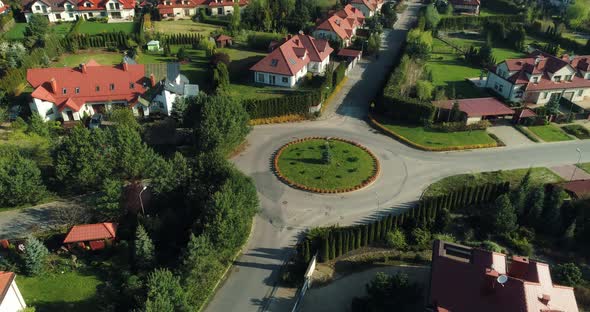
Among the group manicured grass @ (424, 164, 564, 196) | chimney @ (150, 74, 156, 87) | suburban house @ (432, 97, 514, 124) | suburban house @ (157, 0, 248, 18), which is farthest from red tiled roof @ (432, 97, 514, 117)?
suburban house @ (157, 0, 248, 18)

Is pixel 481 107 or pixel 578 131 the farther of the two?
pixel 481 107

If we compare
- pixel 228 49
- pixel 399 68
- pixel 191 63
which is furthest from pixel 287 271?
pixel 228 49

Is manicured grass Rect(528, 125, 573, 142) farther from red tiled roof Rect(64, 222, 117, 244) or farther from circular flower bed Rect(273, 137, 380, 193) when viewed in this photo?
red tiled roof Rect(64, 222, 117, 244)

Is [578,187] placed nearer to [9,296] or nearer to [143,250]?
[143,250]

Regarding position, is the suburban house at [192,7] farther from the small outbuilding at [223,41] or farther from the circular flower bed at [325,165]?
the circular flower bed at [325,165]

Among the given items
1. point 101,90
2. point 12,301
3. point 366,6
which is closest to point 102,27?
point 101,90

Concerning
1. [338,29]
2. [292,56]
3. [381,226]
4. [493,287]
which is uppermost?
[338,29]

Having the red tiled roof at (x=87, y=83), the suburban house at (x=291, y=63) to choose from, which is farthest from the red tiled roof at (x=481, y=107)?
the red tiled roof at (x=87, y=83)

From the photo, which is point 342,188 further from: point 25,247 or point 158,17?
point 158,17
